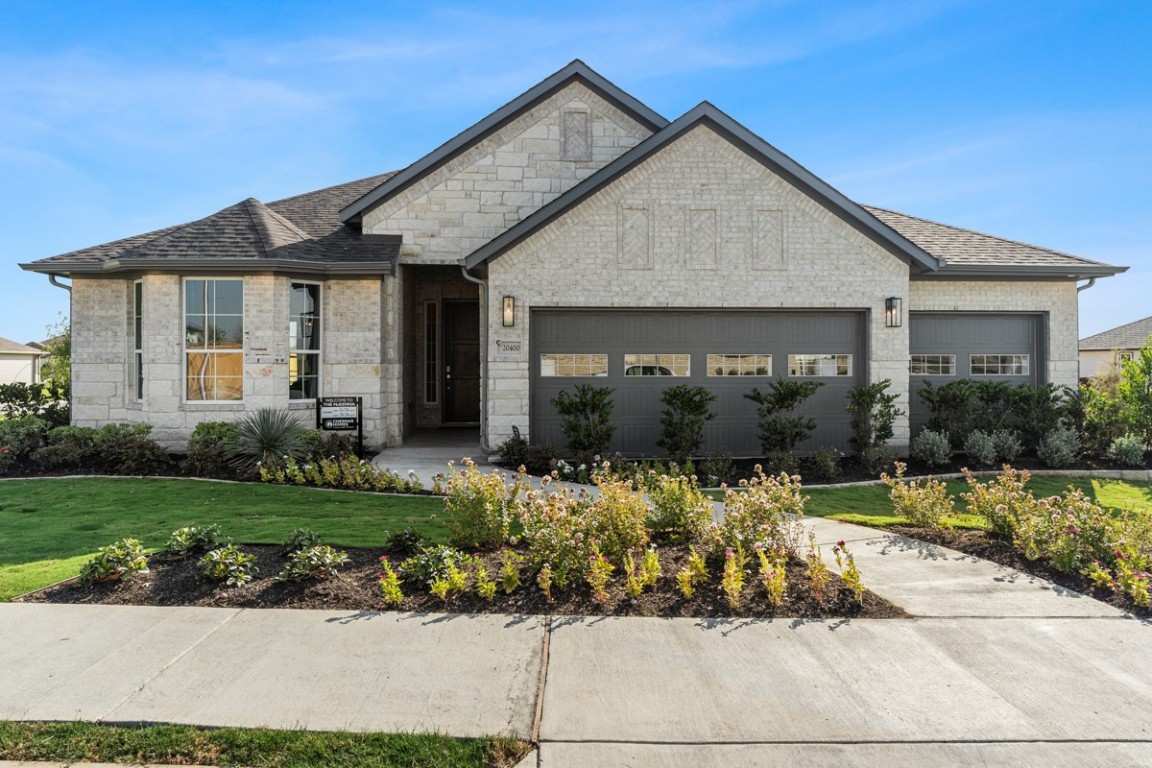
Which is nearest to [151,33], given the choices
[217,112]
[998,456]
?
[217,112]

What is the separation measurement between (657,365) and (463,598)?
7.93 meters

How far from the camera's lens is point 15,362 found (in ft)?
139

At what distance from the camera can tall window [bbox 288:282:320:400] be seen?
1205cm

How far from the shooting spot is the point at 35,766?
2.91m

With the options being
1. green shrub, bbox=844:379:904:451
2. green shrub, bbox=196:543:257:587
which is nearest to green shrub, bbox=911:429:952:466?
green shrub, bbox=844:379:904:451

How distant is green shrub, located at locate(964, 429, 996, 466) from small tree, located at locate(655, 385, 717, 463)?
15.8 ft

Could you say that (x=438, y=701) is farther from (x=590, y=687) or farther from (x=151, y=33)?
(x=151, y=33)

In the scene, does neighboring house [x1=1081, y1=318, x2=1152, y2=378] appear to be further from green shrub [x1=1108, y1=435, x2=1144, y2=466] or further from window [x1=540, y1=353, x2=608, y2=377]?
window [x1=540, y1=353, x2=608, y2=377]

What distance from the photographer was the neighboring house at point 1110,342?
33625mm

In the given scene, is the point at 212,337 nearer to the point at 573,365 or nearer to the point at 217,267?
the point at 217,267

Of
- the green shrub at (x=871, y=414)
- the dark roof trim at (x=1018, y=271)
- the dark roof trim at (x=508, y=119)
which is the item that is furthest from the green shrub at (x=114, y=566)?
the dark roof trim at (x=1018, y=271)

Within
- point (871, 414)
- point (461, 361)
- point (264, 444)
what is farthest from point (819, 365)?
point (264, 444)

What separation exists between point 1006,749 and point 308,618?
13.9ft

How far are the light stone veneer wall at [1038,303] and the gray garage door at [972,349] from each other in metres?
0.17
